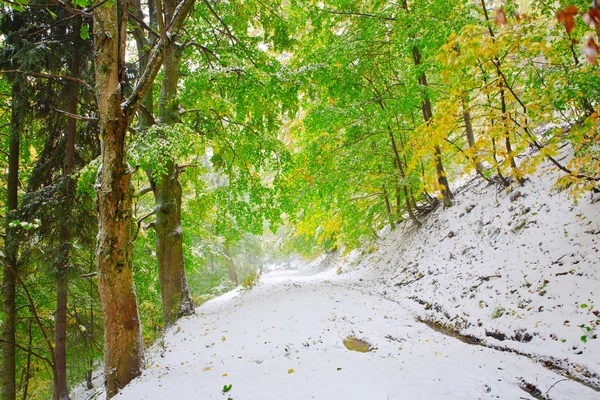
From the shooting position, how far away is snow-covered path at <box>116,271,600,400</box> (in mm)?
3152

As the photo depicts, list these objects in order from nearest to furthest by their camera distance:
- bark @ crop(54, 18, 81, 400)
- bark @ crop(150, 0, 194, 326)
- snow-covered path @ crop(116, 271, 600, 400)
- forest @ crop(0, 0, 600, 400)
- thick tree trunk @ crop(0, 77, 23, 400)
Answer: snow-covered path @ crop(116, 271, 600, 400) → forest @ crop(0, 0, 600, 400) → thick tree trunk @ crop(0, 77, 23, 400) → bark @ crop(54, 18, 81, 400) → bark @ crop(150, 0, 194, 326)

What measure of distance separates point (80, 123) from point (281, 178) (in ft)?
15.8

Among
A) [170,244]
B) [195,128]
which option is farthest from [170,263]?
[195,128]

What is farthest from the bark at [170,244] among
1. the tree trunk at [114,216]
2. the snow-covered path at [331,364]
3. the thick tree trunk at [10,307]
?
the tree trunk at [114,216]

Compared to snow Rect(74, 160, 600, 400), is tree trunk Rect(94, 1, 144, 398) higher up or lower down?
higher up

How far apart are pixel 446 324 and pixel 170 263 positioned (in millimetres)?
5870

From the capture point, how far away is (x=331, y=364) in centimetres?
381

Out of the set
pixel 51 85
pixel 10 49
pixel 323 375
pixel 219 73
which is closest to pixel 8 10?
pixel 10 49

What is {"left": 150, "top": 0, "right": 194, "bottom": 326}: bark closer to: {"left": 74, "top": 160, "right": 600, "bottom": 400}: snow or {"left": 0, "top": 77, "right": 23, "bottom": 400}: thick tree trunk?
{"left": 74, "top": 160, "right": 600, "bottom": 400}: snow

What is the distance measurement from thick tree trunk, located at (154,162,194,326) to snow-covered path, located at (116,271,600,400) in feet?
3.45

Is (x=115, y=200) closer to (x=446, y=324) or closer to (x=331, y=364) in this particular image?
(x=331, y=364)

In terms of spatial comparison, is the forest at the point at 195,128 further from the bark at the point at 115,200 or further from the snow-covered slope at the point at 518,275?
the snow-covered slope at the point at 518,275

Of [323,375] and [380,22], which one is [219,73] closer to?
[380,22]

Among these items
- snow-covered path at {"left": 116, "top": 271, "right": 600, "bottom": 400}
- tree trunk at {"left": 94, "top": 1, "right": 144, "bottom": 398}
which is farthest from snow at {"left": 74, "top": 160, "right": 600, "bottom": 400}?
tree trunk at {"left": 94, "top": 1, "right": 144, "bottom": 398}
